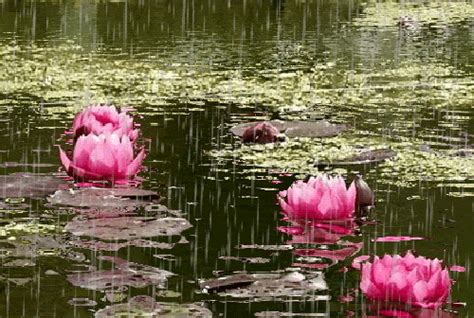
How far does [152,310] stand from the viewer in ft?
7.64

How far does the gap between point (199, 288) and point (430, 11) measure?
10353mm

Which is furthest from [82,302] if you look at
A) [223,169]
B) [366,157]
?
[366,157]

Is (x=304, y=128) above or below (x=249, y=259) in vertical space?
above

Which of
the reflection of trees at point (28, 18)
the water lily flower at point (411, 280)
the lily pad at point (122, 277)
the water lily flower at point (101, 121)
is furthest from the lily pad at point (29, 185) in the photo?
the reflection of trees at point (28, 18)

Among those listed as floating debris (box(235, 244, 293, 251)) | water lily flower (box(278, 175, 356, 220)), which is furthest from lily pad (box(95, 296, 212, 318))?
water lily flower (box(278, 175, 356, 220))

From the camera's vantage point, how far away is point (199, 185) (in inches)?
144

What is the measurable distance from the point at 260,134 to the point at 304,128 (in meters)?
0.34

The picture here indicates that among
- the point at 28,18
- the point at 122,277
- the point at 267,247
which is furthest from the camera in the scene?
the point at 28,18

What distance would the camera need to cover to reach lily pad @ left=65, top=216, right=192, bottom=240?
9.68 feet

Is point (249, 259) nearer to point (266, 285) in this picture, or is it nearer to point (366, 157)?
point (266, 285)

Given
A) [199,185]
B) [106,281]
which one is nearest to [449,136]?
[199,185]

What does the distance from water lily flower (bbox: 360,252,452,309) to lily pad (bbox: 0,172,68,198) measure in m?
1.40

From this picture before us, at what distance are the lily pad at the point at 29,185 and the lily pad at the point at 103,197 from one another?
4.0 inches

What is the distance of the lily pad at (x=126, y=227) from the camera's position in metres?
2.95
